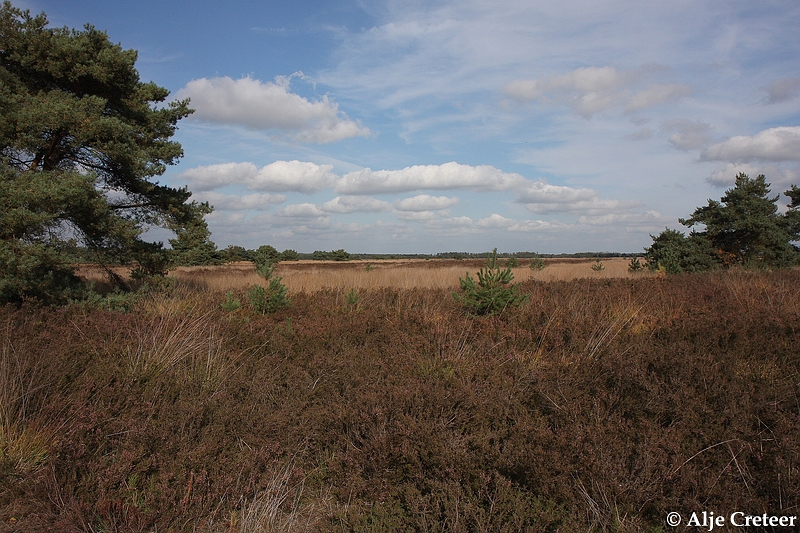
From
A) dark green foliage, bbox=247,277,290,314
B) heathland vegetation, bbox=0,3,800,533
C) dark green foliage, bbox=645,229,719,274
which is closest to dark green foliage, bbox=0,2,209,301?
heathland vegetation, bbox=0,3,800,533

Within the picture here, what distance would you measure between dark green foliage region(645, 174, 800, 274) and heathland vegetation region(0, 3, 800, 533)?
10.2 metres

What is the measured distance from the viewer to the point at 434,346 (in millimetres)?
4980

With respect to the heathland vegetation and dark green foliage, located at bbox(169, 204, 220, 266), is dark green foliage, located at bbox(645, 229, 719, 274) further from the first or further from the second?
dark green foliage, located at bbox(169, 204, 220, 266)

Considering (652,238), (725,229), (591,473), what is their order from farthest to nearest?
(652,238) < (725,229) < (591,473)

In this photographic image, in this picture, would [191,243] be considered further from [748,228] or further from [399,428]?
[748,228]

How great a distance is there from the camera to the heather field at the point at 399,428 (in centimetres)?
273

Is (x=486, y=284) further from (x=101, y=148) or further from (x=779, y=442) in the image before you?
(x=101, y=148)

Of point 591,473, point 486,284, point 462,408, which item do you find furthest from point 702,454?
point 486,284

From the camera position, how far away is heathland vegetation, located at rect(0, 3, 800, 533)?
2766 mm

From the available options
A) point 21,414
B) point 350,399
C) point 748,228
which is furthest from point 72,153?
point 748,228

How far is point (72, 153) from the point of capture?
8.11 meters

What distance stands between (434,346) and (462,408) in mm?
1327

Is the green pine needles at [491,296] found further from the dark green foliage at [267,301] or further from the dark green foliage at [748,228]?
the dark green foliage at [748,228]

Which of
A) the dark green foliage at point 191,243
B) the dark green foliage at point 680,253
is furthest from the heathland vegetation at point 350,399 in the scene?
the dark green foliage at point 680,253
